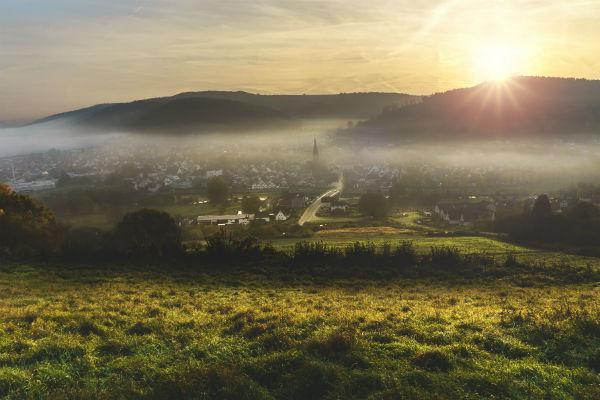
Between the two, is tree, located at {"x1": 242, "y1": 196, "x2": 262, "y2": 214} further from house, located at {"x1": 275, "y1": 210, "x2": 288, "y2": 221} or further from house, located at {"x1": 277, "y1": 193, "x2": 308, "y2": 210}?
house, located at {"x1": 277, "y1": 193, "x2": 308, "y2": 210}

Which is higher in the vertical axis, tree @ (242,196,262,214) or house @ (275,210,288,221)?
tree @ (242,196,262,214)

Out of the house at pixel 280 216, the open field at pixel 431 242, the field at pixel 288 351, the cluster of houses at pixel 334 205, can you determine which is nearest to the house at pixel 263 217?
the house at pixel 280 216

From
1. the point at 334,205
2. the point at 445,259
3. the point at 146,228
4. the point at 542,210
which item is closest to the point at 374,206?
the point at 334,205

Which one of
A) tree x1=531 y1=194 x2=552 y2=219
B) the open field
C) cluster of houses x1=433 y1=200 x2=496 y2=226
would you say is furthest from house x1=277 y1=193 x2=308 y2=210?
tree x1=531 y1=194 x2=552 y2=219

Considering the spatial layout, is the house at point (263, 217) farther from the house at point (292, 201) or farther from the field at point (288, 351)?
the field at point (288, 351)

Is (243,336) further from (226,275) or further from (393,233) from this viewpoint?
(393,233)

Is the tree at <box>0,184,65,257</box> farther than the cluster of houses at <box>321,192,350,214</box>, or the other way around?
the cluster of houses at <box>321,192,350,214</box>

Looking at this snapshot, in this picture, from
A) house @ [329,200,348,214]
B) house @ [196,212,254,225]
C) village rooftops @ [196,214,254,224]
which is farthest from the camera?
house @ [329,200,348,214]
